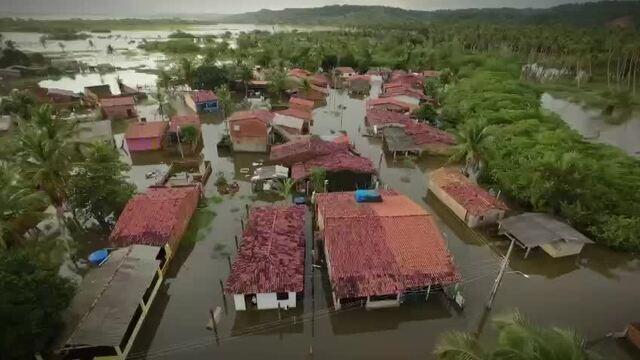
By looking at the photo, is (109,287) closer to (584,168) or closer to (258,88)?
(584,168)

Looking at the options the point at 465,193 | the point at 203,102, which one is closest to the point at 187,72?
the point at 203,102

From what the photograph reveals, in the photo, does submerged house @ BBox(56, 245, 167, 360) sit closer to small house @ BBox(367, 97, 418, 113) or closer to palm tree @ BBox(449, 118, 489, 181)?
palm tree @ BBox(449, 118, 489, 181)

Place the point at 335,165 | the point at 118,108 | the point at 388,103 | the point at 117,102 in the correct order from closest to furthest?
the point at 335,165 → the point at 118,108 → the point at 117,102 → the point at 388,103

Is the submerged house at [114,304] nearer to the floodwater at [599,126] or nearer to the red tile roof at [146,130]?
the red tile roof at [146,130]

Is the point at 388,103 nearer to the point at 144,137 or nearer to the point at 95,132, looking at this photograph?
the point at 144,137

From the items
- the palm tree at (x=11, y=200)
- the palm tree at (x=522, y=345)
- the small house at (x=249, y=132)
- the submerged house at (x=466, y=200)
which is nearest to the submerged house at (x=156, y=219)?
the palm tree at (x=11, y=200)
